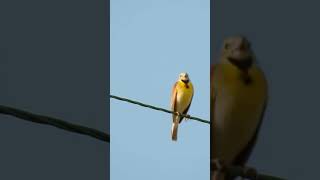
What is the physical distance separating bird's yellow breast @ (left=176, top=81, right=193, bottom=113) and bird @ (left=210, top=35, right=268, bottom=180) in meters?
0.44

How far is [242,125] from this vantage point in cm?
202

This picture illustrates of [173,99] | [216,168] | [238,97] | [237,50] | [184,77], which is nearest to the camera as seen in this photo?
[184,77]

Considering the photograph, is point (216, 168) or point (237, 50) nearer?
point (216, 168)

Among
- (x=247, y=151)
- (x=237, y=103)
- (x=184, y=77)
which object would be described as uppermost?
(x=184, y=77)

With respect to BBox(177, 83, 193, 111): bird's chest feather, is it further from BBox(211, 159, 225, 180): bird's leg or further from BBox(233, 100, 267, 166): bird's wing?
BBox(233, 100, 267, 166): bird's wing

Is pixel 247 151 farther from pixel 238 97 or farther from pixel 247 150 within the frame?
pixel 238 97

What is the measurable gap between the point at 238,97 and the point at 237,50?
0.17m

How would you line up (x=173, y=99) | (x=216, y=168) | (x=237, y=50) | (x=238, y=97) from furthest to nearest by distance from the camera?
(x=238, y=97) → (x=237, y=50) → (x=216, y=168) → (x=173, y=99)

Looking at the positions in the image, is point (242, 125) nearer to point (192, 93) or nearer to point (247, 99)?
point (247, 99)

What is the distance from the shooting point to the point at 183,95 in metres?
1.25

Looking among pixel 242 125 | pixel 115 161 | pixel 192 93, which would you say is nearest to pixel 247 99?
pixel 242 125

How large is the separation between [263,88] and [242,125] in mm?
130
